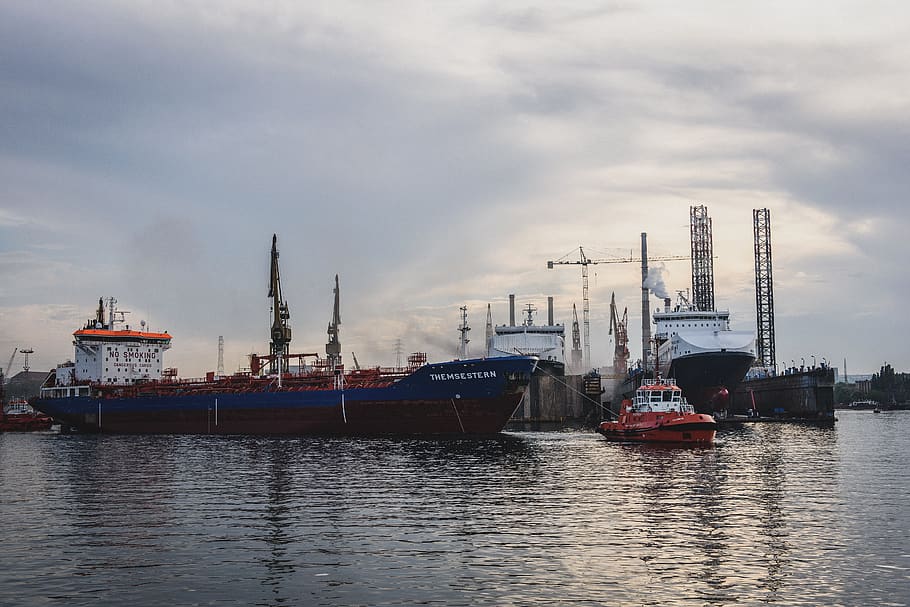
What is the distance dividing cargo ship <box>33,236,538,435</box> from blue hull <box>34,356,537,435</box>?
8 centimetres

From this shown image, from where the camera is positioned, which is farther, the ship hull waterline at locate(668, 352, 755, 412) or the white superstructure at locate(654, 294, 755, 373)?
the white superstructure at locate(654, 294, 755, 373)

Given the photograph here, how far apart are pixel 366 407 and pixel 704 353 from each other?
45712mm

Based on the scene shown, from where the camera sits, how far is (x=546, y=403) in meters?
93.9

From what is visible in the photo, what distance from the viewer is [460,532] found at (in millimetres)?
24688

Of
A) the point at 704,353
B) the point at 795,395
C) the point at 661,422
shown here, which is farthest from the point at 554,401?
the point at 661,422

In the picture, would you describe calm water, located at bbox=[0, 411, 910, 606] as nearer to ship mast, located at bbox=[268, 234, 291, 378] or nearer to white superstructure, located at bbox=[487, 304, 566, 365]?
ship mast, located at bbox=[268, 234, 291, 378]

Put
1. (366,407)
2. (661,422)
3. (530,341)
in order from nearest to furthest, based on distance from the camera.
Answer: (661,422) → (366,407) → (530,341)

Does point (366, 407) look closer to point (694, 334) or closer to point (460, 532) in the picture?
point (460, 532)

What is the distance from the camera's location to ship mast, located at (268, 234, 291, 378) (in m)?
84.2

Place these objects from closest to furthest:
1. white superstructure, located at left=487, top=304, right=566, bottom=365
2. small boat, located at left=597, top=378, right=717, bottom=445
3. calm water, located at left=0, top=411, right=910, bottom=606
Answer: calm water, located at left=0, top=411, right=910, bottom=606 → small boat, located at left=597, top=378, right=717, bottom=445 → white superstructure, located at left=487, top=304, right=566, bottom=365

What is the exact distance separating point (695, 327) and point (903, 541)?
95064 millimetres

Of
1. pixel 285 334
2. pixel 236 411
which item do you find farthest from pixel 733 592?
pixel 285 334

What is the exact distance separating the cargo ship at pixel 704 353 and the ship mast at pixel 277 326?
39.8 meters

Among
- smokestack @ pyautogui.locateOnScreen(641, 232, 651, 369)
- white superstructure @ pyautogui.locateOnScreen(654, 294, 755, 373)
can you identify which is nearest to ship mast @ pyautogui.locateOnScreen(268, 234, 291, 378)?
white superstructure @ pyautogui.locateOnScreen(654, 294, 755, 373)
